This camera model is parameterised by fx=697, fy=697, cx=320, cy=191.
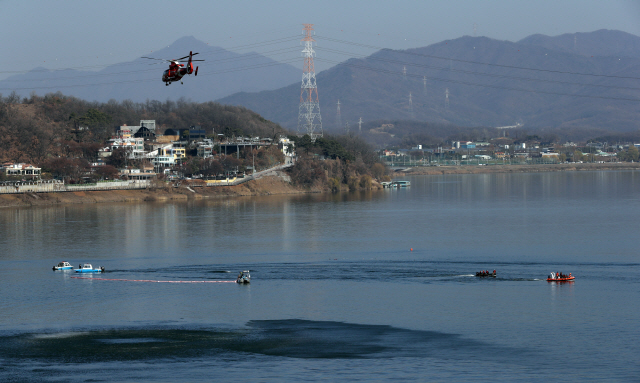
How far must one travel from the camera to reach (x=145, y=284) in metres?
36.1

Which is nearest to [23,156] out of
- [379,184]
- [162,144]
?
[162,144]

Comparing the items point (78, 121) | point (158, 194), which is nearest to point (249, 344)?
point (158, 194)

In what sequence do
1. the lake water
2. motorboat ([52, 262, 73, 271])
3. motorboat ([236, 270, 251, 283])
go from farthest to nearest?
1. motorboat ([52, 262, 73, 271])
2. motorboat ([236, 270, 251, 283])
3. the lake water

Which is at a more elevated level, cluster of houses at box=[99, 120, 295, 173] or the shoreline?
cluster of houses at box=[99, 120, 295, 173]

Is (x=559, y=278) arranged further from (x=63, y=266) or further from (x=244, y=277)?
(x=63, y=266)

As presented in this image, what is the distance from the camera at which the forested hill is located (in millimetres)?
101000

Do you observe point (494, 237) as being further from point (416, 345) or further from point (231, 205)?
point (231, 205)

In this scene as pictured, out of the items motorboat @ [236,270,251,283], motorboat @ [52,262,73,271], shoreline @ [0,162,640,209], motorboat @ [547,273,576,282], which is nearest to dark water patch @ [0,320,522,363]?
motorboat @ [236,270,251,283]

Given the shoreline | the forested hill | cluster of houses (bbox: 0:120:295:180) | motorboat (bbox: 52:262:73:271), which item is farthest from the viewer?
cluster of houses (bbox: 0:120:295:180)

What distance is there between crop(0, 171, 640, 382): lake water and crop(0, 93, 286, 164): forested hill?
44385 mm

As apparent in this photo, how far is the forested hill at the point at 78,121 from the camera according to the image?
101000 millimetres

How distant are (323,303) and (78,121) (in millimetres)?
94674

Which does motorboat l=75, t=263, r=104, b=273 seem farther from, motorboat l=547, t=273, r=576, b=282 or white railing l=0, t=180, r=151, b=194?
white railing l=0, t=180, r=151, b=194

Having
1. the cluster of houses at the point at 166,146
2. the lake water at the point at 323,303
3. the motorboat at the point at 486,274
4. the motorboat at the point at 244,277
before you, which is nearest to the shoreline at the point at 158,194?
the cluster of houses at the point at 166,146
